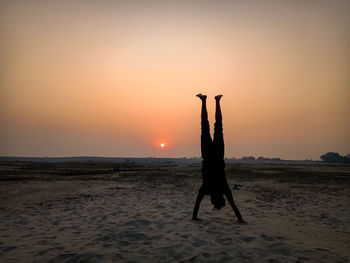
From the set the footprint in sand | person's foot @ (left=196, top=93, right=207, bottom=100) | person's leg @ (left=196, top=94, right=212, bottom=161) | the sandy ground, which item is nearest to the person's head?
the sandy ground

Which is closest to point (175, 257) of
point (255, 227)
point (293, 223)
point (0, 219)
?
point (255, 227)

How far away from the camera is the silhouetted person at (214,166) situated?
7.27 meters

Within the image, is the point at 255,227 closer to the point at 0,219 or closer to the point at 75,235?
the point at 75,235

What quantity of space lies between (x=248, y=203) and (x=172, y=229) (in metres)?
6.35

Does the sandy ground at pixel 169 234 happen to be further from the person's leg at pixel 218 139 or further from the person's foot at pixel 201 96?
the person's foot at pixel 201 96

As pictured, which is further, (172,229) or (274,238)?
(172,229)

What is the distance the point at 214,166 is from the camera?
7.30 metres

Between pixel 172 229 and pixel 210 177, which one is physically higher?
pixel 210 177

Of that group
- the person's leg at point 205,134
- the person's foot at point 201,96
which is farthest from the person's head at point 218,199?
the person's foot at point 201,96

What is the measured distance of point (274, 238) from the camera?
606 cm

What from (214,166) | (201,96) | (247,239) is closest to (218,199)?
(214,166)

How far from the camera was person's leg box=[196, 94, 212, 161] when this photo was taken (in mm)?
7438

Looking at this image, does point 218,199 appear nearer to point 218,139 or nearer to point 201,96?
point 218,139

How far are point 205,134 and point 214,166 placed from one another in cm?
103
